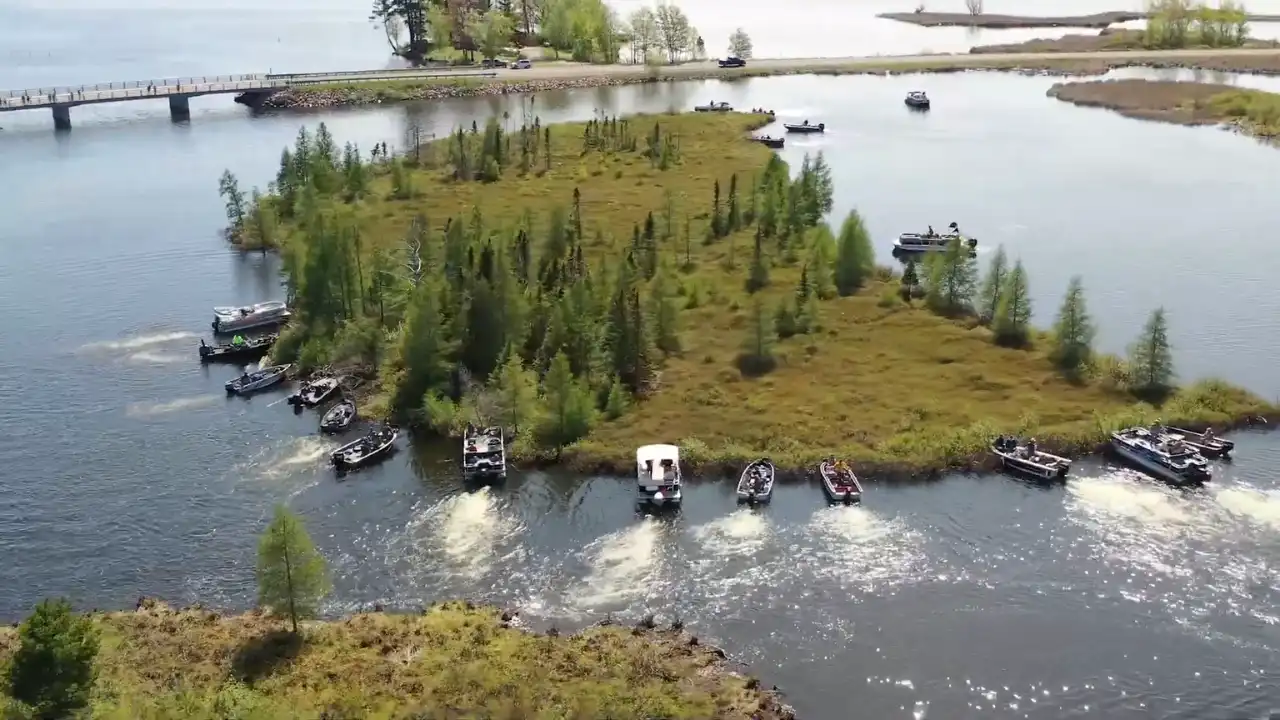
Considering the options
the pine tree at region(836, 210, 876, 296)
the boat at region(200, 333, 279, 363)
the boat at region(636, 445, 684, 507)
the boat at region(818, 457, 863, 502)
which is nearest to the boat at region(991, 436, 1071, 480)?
the boat at region(818, 457, 863, 502)

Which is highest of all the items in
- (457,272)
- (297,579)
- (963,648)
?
(457,272)

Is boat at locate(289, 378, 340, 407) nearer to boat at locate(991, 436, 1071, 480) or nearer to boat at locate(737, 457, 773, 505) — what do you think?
boat at locate(737, 457, 773, 505)

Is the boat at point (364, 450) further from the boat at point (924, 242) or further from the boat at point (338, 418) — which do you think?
the boat at point (924, 242)

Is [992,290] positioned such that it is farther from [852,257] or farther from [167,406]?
[167,406]

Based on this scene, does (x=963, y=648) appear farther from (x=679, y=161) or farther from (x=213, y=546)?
(x=679, y=161)

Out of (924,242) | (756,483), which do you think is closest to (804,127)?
(924,242)

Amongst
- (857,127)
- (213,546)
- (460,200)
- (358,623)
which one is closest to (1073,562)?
(358,623)

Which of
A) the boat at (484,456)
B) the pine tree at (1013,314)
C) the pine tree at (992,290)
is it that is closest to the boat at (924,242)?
the pine tree at (992,290)
